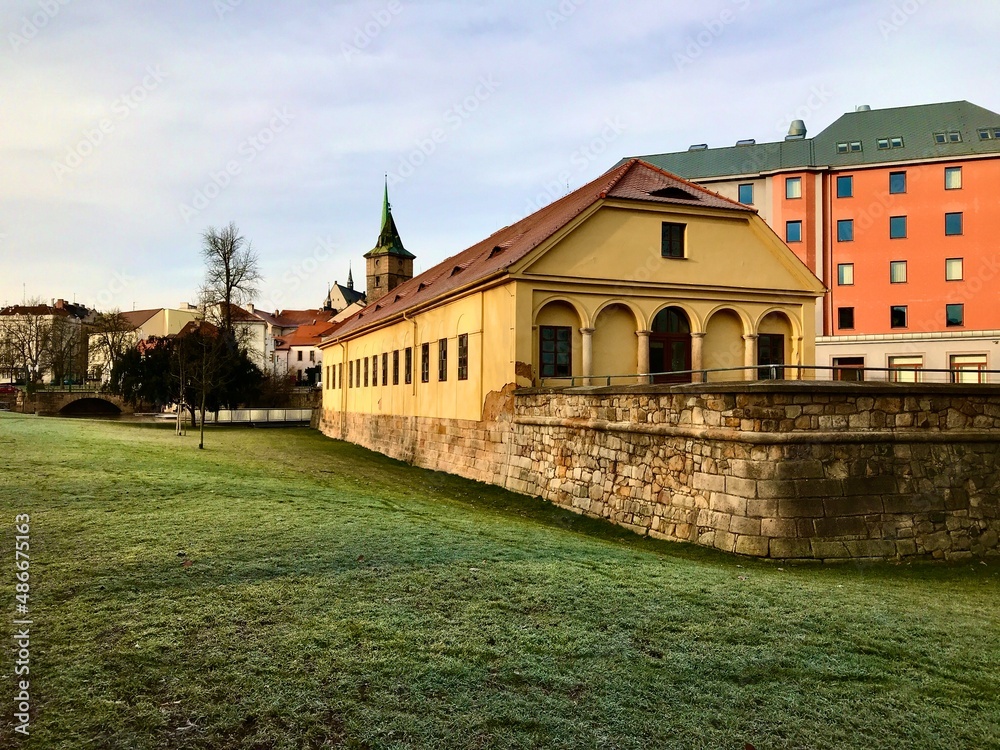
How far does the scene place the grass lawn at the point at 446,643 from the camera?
13.0 feet

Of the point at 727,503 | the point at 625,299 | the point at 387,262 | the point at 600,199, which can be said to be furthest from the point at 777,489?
the point at 387,262

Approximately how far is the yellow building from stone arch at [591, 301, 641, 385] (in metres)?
0.03

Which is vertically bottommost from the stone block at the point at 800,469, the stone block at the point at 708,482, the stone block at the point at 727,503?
the stone block at the point at 727,503

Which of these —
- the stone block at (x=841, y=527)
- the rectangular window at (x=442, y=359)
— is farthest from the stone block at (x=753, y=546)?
the rectangular window at (x=442, y=359)

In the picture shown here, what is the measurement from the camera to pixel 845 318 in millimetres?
41781

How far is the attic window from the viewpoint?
20.1 meters

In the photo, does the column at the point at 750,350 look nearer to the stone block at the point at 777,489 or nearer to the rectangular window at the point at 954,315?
the stone block at the point at 777,489

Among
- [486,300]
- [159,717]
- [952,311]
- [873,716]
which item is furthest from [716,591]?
[952,311]

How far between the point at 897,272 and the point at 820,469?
36.0m

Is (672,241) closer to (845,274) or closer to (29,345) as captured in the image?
(845,274)

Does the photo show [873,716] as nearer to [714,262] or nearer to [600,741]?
[600,741]

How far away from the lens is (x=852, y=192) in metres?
41.9

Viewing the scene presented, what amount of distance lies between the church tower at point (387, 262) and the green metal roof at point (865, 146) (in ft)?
90.5

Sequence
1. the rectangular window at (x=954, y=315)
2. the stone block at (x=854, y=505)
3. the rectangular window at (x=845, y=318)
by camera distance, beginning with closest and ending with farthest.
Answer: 1. the stone block at (x=854, y=505)
2. the rectangular window at (x=954, y=315)
3. the rectangular window at (x=845, y=318)
